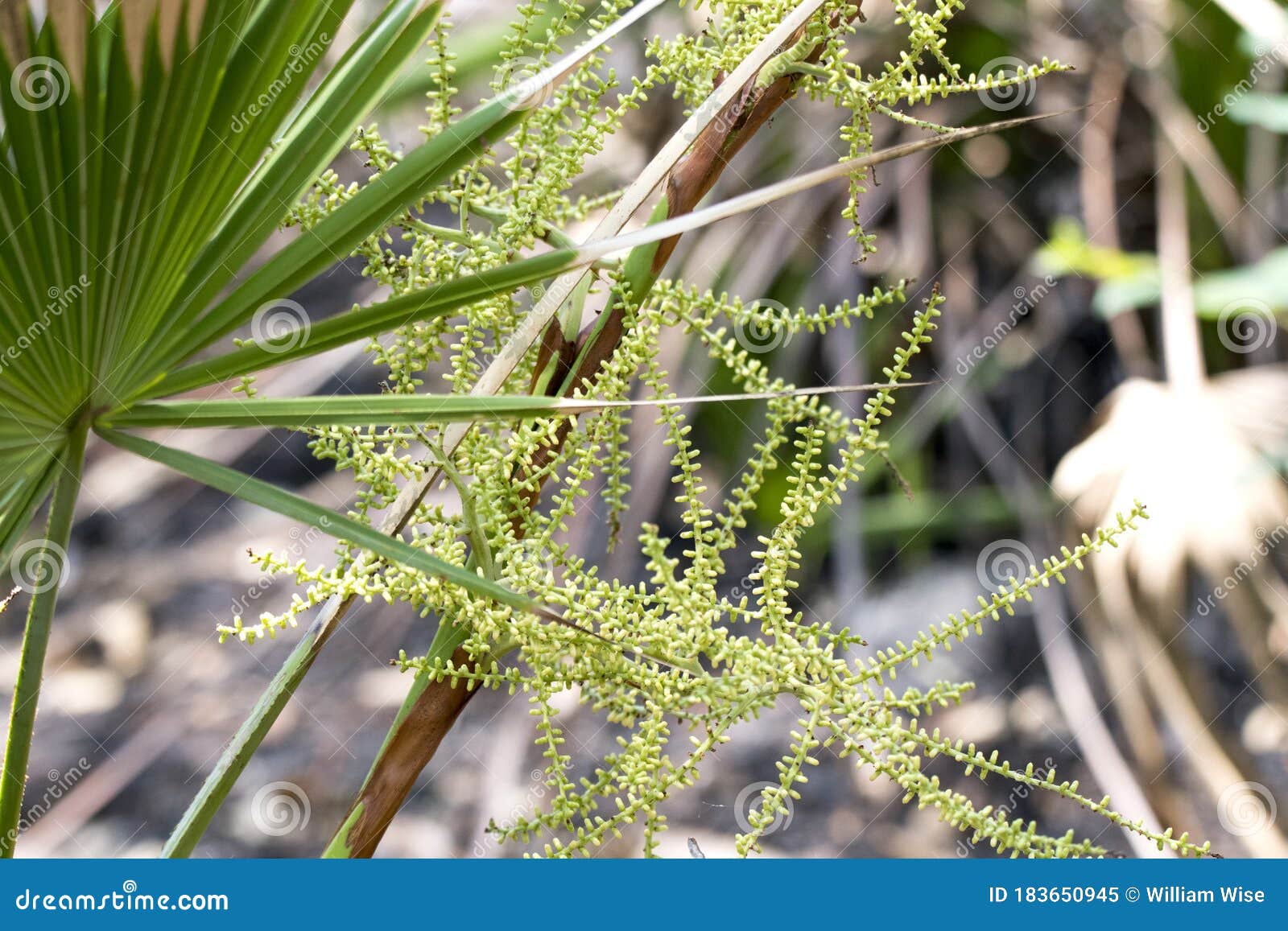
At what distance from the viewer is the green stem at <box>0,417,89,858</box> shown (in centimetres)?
44

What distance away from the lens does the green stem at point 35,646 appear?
0.44 meters

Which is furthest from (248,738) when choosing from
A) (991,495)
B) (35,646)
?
(991,495)

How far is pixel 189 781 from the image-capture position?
1.94m

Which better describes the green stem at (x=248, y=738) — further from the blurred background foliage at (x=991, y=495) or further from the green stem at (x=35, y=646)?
the blurred background foliage at (x=991, y=495)

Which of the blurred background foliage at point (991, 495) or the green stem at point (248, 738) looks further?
the blurred background foliage at point (991, 495)

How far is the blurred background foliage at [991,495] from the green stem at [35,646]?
4.10 feet

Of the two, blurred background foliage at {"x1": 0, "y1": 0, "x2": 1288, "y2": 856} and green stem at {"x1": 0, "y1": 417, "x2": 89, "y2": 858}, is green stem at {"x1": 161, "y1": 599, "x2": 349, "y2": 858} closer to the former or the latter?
green stem at {"x1": 0, "y1": 417, "x2": 89, "y2": 858}

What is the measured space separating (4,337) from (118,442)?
71mm

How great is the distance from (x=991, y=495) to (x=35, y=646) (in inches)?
67.2

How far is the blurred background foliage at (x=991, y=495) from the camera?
165 cm

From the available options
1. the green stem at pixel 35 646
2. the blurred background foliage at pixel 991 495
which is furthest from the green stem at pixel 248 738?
the blurred background foliage at pixel 991 495

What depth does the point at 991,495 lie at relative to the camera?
1.91 metres
